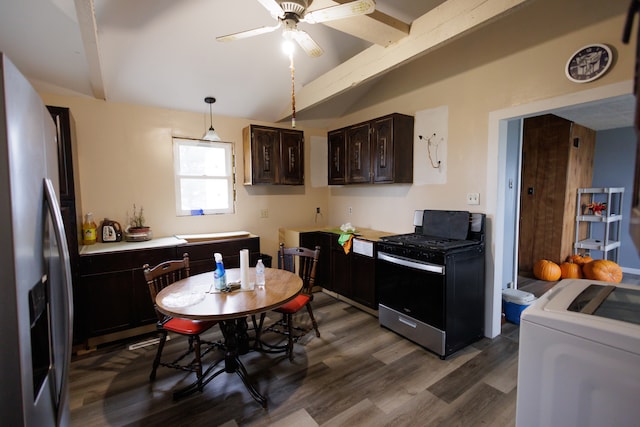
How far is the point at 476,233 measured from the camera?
2764mm

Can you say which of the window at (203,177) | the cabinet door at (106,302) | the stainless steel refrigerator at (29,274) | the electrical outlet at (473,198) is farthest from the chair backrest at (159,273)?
the electrical outlet at (473,198)

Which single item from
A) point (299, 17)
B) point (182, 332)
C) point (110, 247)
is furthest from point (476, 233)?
point (110, 247)

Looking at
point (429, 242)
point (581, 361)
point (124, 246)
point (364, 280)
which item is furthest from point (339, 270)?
point (581, 361)

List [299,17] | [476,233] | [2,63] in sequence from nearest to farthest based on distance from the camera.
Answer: [2,63], [299,17], [476,233]

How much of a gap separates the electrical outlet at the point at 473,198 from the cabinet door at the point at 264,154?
7.57 feet

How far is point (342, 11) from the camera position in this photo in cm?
170

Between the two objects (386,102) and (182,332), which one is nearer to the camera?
(182,332)

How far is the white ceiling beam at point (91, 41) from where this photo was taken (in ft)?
6.10

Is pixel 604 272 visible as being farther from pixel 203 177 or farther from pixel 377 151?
pixel 203 177

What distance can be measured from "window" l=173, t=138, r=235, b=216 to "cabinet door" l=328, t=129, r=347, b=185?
54.2 inches

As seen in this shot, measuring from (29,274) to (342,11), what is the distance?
1.86 meters

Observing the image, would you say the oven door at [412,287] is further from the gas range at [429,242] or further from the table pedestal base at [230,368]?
the table pedestal base at [230,368]

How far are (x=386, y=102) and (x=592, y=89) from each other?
6.73 feet

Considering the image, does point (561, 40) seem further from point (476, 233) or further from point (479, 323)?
point (479, 323)
